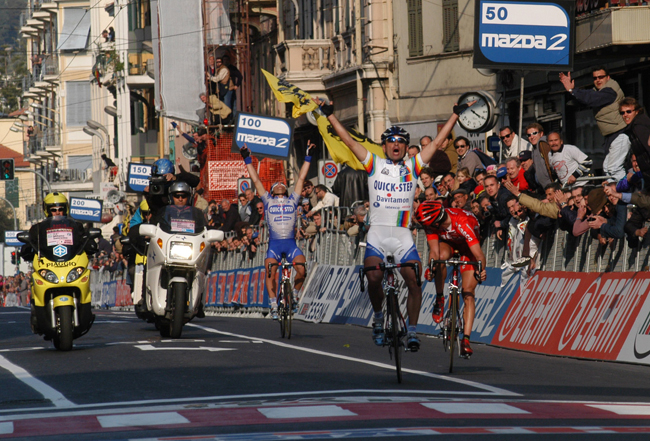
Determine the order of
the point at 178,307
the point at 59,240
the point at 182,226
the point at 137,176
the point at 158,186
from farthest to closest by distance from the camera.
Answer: the point at 137,176, the point at 158,186, the point at 182,226, the point at 178,307, the point at 59,240

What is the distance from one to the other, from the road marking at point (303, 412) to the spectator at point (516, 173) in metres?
→ 9.15

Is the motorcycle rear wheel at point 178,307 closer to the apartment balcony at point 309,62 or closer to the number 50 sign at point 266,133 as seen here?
the number 50 sign at point 266,133

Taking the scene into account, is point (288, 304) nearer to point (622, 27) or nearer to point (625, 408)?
point (625, 408)

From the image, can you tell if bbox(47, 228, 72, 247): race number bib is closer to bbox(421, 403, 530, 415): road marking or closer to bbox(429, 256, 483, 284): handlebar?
bbox(429, 256, 483, 284): handlebar

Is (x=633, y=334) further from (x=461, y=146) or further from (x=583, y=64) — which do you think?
(x=583, y=64)

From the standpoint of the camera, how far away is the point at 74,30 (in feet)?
306

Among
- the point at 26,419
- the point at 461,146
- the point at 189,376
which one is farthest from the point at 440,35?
the point at 26,419

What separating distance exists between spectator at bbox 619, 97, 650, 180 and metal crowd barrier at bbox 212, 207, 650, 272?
36.7 inches

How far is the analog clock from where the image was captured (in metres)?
23.7

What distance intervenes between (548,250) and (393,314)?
549 centimetres

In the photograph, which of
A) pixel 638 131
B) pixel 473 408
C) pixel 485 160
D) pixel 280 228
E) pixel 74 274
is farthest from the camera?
pixel 485 160

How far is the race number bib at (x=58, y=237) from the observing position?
14070mm

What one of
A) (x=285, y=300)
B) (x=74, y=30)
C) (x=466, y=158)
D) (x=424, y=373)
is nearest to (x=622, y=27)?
(x=466, y=158)

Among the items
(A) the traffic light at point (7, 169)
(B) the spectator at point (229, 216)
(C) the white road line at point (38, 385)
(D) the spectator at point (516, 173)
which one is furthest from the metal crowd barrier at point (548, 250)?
(A) the traffic light at point (7, 169)
